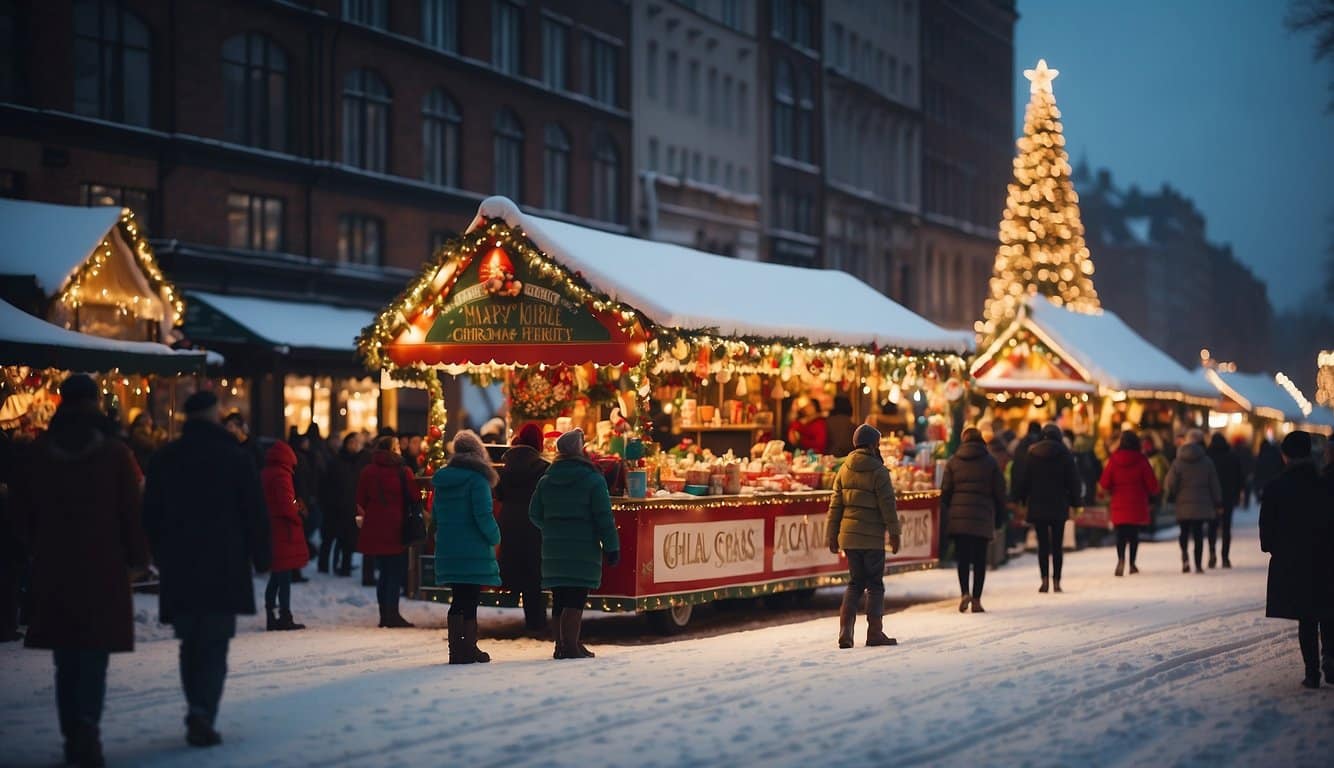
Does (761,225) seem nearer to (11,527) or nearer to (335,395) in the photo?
(335,395)

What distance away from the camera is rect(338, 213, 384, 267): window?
4076cm

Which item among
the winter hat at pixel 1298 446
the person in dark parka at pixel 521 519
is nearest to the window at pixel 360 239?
the person in dark parka at pixel 521 519

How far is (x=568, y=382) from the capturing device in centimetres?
2008

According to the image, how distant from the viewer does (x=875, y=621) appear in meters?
16.0

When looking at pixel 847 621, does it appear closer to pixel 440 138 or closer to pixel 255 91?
pixel 255 91

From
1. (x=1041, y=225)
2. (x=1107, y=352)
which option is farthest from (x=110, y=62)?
(x=1041, y=225)

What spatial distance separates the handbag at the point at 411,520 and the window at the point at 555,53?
3153cm

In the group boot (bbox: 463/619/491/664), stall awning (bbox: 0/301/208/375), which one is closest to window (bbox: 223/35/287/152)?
stall awning (bbox: 0/301/208/375)

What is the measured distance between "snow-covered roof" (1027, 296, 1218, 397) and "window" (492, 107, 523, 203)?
13.8m

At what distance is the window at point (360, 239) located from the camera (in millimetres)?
40759

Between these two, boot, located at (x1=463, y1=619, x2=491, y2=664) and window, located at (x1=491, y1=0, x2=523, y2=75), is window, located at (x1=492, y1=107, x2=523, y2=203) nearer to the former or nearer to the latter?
window, located at (x1=491, y1=0, x2=523, y2=75)

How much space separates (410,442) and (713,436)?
3846mm

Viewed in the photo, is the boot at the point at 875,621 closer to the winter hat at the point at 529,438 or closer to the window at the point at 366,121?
the winter hat at the point at 529,438

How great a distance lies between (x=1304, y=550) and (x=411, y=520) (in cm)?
817
